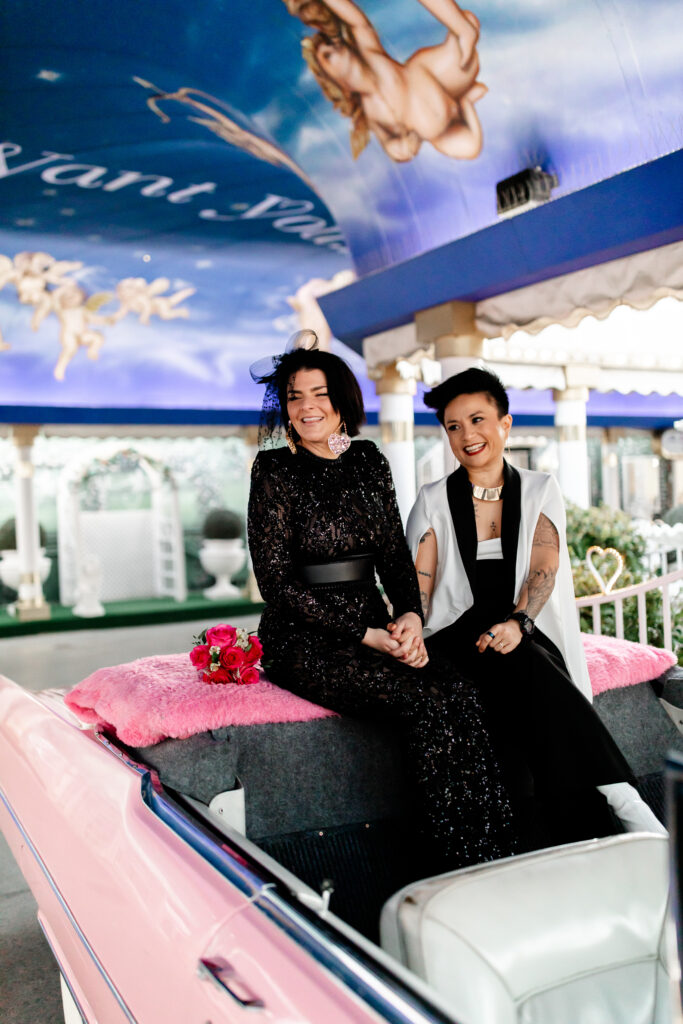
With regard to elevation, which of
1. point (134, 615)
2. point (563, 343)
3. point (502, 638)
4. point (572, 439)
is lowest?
point (134, 615)

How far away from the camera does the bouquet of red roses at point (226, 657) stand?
7.66 feet

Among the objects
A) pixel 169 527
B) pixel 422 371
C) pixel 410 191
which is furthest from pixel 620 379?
pixel 169 527

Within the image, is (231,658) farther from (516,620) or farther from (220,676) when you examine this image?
(516,620)

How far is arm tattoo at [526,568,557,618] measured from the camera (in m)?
2.39

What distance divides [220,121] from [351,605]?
6747 millimetres

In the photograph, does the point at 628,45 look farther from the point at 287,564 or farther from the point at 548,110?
the point at 287,564

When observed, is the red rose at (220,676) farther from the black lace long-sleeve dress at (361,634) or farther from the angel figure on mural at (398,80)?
the angel figure on mural at (398,80)

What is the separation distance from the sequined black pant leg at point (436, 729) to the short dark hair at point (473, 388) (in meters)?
0.79

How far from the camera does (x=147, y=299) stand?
11227 mm

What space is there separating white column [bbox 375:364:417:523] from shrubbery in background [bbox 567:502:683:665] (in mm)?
1619

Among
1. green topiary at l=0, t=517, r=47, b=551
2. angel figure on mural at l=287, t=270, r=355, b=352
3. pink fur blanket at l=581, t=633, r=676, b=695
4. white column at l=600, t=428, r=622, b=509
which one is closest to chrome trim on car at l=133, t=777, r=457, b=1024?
pink fur blanket at l=581, t=633, r=676, b=695

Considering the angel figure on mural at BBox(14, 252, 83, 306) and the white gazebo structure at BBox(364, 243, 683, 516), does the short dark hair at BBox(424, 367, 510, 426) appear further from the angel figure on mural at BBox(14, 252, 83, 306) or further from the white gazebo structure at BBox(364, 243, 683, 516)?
the angel figure on mural at BBox(14, 252, 83, 306)

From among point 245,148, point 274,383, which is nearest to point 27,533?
point 245,148

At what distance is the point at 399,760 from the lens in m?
2.34
